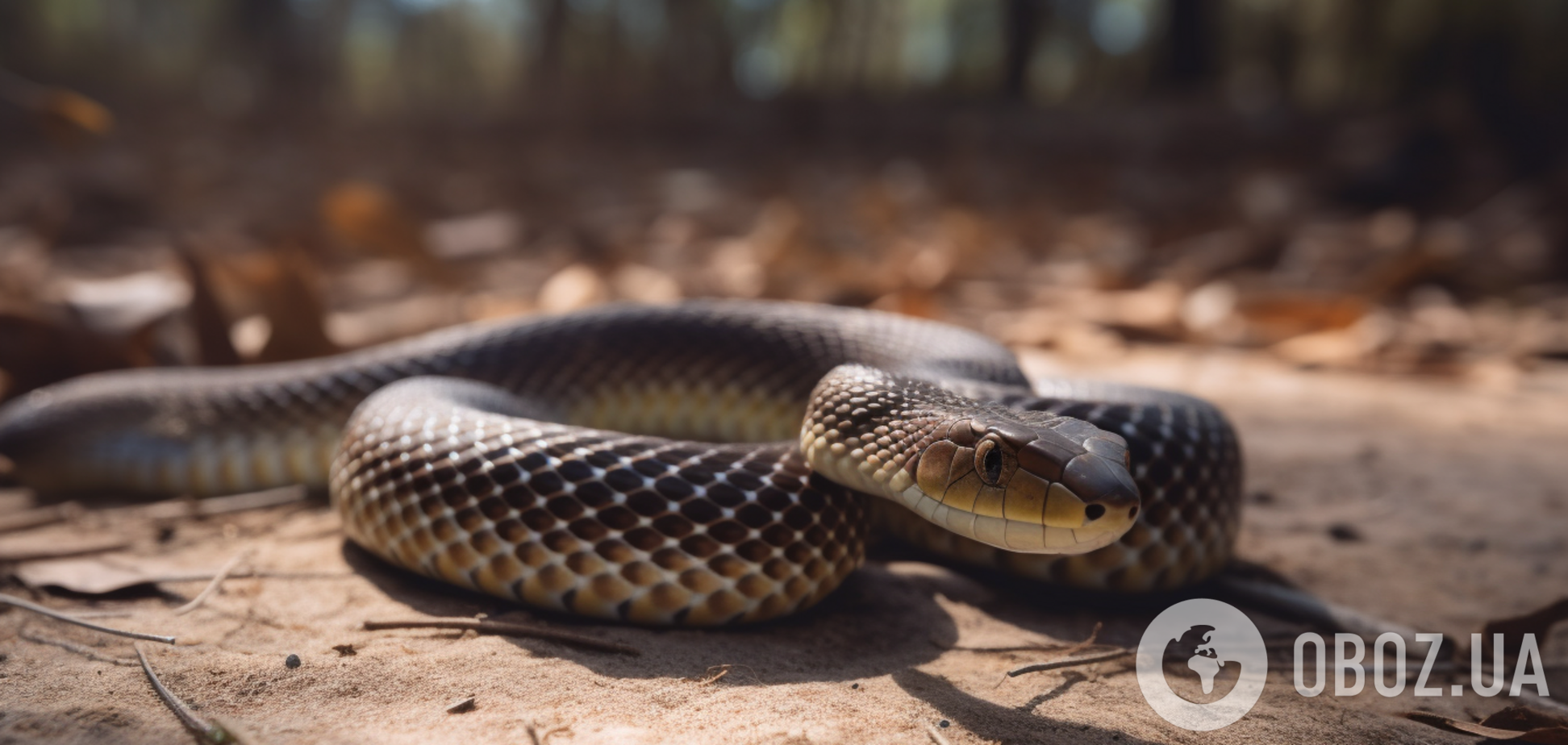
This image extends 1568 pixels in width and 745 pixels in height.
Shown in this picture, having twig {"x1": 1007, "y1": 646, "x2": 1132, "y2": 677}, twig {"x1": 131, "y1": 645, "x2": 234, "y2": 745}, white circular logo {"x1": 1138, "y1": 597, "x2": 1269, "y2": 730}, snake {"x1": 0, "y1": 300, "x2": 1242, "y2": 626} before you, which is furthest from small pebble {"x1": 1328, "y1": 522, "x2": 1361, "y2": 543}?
twig {"x1": 131, "y1": 645, "x2": 234, "y2": 745}

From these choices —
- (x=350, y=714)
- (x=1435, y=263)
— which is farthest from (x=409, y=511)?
(x=1435, y=263)

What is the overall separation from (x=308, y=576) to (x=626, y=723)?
1.59 m

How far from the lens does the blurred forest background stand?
703 centimetres

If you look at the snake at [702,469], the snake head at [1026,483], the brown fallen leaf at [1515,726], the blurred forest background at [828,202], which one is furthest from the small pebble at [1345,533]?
the blurred forest background at [828,202]

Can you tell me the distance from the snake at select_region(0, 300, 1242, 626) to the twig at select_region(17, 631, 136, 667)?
83cm

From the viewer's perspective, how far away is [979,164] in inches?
682

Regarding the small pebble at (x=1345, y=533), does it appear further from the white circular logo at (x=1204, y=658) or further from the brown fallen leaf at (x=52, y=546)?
the brown fallen leaf at (x=52, y=546)

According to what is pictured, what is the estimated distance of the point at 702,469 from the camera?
316 cm

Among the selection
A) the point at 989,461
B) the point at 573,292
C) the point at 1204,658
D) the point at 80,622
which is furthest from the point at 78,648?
the point at 573,292

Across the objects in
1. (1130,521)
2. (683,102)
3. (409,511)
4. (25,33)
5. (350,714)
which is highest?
(25,33)

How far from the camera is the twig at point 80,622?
9.19ft

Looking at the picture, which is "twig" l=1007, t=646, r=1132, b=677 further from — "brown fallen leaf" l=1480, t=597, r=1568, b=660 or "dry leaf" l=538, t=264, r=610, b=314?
"dry leaf" l=538, t=264, r=610, b=314

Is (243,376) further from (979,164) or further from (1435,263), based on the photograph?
(979,164)

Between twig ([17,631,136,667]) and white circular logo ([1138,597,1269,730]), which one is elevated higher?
white circular logo ([1138,597,1269,730])
